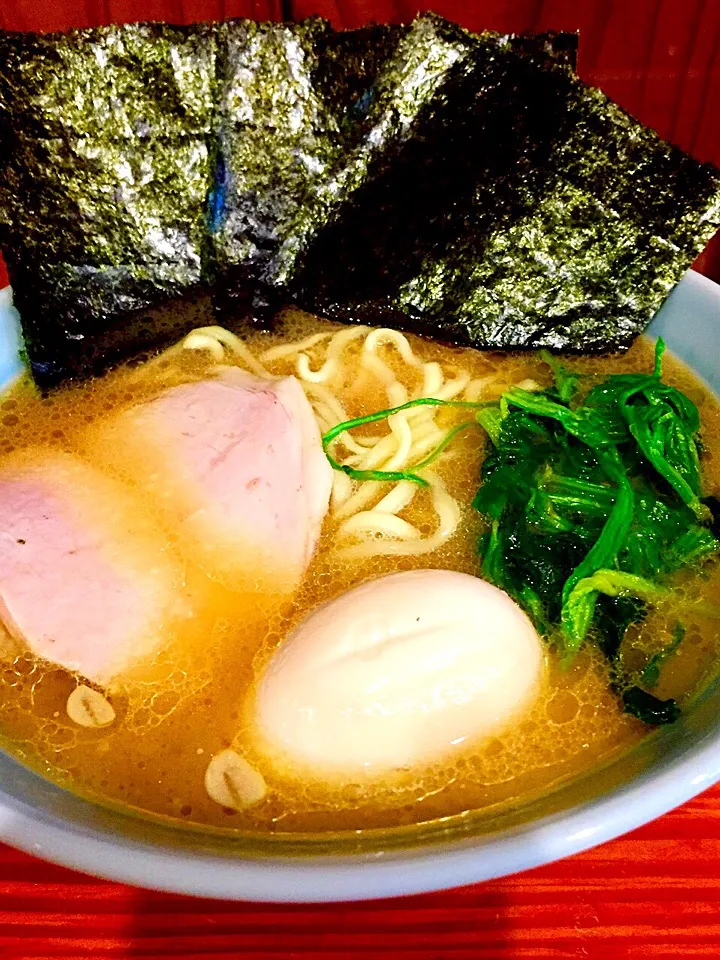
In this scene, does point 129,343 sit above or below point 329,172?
below

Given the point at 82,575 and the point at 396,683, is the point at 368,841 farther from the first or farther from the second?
the point at 82,575

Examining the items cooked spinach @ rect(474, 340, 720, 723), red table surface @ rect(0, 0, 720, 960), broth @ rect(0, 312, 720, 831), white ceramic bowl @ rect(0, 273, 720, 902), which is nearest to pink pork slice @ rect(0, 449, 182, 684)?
broth @ rect(0, 312, 720, 831)

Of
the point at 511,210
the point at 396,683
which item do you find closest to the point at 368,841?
the point at 396,683

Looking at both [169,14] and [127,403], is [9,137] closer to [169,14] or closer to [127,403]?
[127,403]

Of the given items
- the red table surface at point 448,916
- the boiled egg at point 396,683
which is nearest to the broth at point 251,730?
the boiled egg at point 396,683

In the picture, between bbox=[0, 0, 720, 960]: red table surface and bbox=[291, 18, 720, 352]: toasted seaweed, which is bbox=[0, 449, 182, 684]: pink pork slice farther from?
bbox=[291, 18, 720, 352]: toasted seaweed

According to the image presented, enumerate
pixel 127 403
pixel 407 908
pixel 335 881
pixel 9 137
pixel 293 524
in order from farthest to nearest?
pixel 127 403, pixel 9 137, pixel 293 524, pixel 407 908, pixel 335 881

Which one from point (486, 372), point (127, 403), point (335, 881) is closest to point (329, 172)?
point (486, 372)
